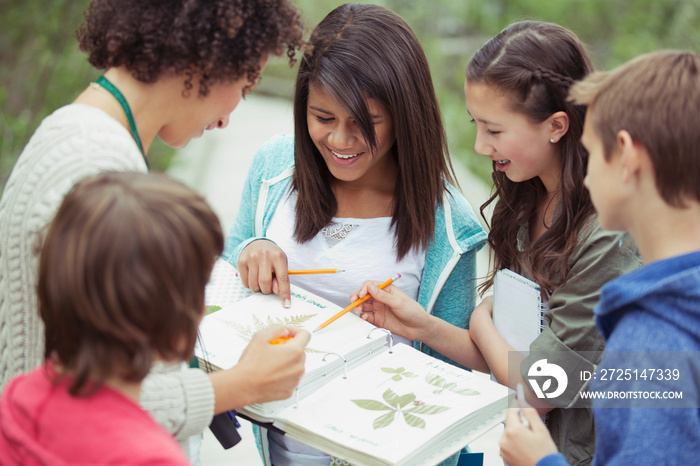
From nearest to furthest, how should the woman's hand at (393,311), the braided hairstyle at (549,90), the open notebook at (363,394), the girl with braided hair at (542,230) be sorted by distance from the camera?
the open notebook at (363,394) → the girl with braided hair at (542,230) → the braided hairstyle at (549,90) → the woman's hand at (393,311)

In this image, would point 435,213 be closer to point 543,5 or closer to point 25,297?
point 25,297

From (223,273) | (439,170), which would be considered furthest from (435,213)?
(223,273)

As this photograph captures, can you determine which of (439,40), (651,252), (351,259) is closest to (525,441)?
(651,252)

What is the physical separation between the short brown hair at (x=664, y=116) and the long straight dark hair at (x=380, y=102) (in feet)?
2.48

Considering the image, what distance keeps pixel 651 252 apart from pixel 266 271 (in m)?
1.00

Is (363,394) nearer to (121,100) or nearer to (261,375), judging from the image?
(261,375)

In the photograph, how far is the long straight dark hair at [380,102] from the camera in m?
1.84

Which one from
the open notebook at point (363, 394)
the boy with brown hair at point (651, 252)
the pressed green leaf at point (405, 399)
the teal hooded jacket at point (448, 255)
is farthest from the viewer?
the teal hooded jacket at point (448, 255)

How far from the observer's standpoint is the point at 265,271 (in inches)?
71.7

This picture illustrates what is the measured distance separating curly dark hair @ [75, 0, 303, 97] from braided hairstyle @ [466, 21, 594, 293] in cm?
62

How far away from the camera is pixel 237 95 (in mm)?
1514

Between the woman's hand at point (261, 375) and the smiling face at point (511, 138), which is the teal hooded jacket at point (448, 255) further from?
the woman's hand at point (261, 375)

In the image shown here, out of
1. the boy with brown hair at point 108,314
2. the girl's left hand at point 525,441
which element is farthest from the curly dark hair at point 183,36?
the girl's left hand at point 525,441

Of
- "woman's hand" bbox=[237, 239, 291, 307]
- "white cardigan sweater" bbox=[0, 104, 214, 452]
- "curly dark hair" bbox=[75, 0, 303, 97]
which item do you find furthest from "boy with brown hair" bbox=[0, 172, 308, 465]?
"woman's hand" bbox=[237, 239, 291, 307]
